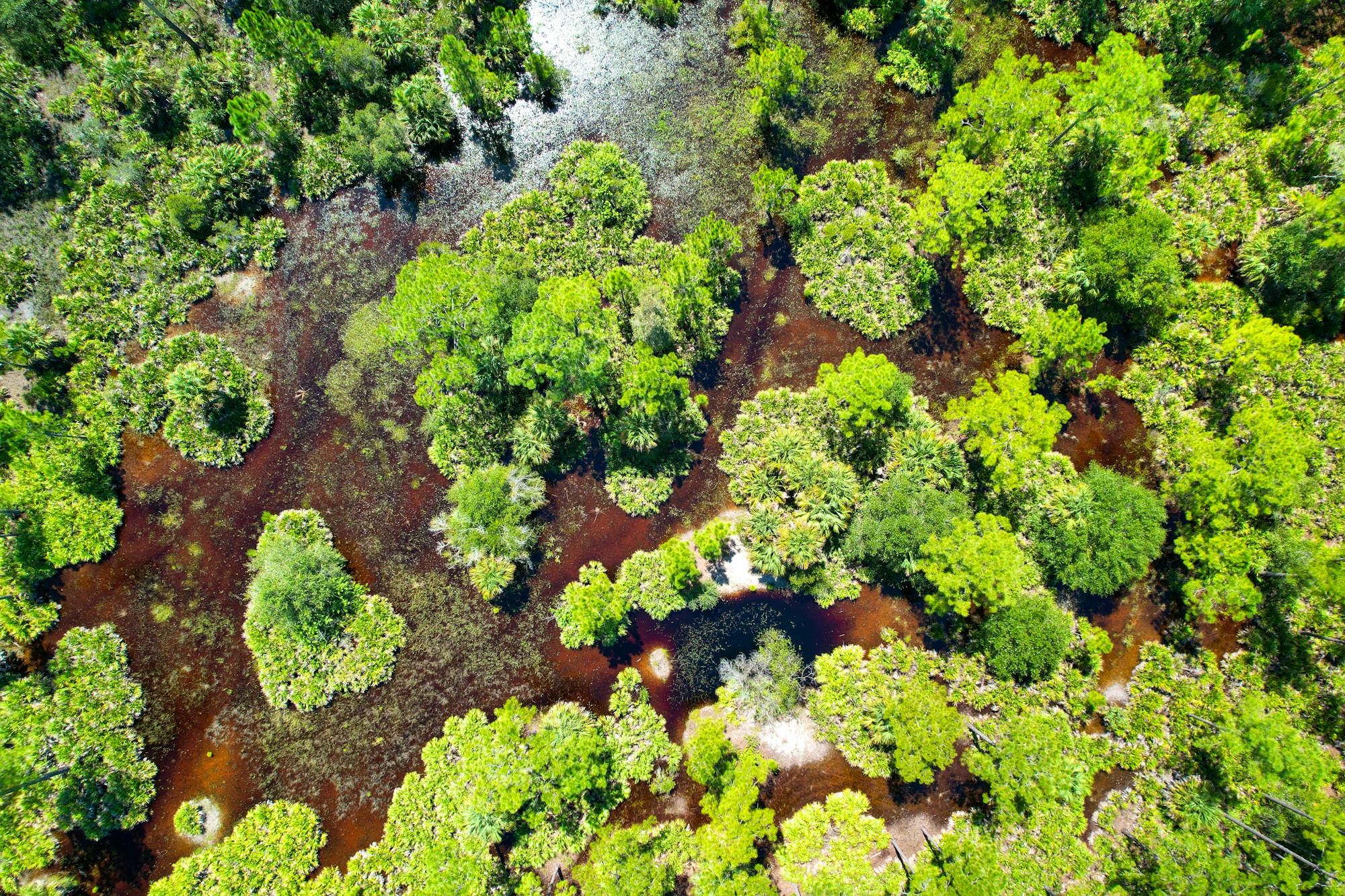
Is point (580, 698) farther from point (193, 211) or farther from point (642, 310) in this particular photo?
point (193, 211)

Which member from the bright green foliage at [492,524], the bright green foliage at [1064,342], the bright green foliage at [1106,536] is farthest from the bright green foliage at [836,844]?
the bright green foliage at [1064,342]

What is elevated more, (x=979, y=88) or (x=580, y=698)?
(x=979, y=88)

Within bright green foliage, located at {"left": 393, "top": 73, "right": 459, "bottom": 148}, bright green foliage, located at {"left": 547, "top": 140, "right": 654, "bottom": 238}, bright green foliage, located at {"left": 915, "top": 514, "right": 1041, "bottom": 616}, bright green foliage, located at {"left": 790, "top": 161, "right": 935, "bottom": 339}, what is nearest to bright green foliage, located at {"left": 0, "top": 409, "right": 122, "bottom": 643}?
bright green foliage, located at {"left": 393, "top": 73, "right": 459, "bottom": 148}

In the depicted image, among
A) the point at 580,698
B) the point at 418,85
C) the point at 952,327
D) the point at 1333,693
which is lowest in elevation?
the point at 1333,693

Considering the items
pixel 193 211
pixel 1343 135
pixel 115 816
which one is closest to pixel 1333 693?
pixel 1343 135

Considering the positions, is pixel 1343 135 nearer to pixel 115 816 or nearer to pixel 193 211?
pixel 193 211

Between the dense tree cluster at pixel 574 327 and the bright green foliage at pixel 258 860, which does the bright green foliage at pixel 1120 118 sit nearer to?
the dense tree cluster at pixel 574 327

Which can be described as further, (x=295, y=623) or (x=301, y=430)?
(x=301, y=430)
